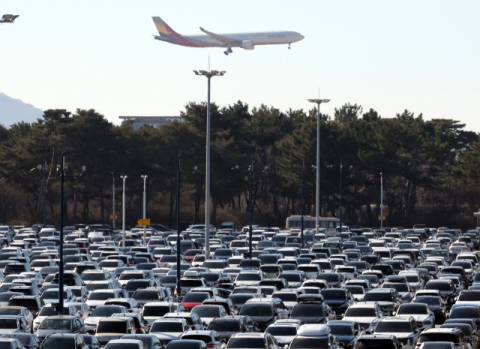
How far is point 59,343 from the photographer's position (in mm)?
20219

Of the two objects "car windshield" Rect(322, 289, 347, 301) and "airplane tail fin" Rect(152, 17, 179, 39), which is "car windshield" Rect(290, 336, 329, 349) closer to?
"car windshield" Rect(322, 289, 347, 301)

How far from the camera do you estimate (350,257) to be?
51.8 m

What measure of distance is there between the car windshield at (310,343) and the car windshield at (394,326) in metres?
3.77

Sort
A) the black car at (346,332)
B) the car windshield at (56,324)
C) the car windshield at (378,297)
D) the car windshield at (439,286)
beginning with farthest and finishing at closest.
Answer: the car windshield at (439,286)
the car windshield at (378,297)
the car windshield at (56,324)
the black car at (346,332)

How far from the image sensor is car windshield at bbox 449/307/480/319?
26.8 metres

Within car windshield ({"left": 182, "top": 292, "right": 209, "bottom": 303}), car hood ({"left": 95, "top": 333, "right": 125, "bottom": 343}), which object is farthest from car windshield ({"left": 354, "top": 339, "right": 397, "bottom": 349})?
Answer: car windshield ({"left": 182, "top": 292, "right": 209, "bottom": 303})

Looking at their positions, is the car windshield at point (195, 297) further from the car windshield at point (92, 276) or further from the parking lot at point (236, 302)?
the car windshield at point (92, 276)

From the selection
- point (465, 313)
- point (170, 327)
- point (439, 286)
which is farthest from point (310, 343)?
point (439, 286)

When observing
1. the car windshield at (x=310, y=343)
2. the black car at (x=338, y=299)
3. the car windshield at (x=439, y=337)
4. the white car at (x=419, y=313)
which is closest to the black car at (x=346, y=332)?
the car windshield at (x=439, y=337)

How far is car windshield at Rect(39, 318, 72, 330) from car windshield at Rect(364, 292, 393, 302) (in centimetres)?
1205

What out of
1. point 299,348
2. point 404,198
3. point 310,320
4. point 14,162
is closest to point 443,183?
point 404,198

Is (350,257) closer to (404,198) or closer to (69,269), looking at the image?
(69,269)

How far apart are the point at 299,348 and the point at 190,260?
1311 inches

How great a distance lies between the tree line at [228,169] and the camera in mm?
100250
